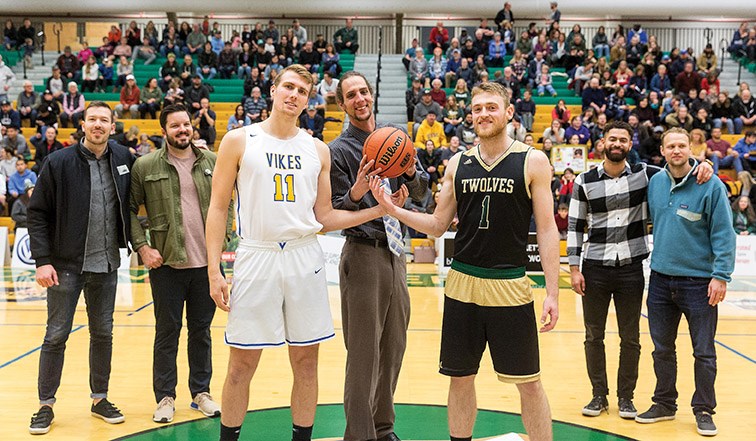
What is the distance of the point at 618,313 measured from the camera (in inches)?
216

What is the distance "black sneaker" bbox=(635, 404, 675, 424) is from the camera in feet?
17.1

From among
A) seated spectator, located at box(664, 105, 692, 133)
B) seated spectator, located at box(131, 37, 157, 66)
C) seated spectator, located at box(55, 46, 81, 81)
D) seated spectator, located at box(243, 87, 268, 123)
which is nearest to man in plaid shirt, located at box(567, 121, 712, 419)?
seated spectator, located at box(664, 105, 692, 133)

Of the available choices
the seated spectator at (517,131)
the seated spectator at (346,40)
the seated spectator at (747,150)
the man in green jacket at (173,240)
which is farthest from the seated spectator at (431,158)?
the man in green jacket at (173,240)

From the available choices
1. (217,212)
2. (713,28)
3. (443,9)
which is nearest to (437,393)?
(217,212)

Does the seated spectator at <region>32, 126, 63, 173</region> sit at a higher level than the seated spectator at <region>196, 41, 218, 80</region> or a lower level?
lower

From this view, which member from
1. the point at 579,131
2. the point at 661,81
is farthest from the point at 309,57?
the point at 661,81

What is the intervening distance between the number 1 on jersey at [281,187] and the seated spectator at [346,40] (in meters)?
19.7

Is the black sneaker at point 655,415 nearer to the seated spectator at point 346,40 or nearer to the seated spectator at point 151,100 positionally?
the seated spectator at point 151,100

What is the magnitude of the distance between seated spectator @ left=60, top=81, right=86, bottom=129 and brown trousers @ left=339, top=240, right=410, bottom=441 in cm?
1614

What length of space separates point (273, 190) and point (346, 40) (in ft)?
65.5

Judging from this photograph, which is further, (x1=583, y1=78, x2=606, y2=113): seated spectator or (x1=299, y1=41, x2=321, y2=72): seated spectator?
(x1=299, y1=41, x2=321, y2=72): seated spectator

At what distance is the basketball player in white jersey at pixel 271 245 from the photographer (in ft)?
12.8

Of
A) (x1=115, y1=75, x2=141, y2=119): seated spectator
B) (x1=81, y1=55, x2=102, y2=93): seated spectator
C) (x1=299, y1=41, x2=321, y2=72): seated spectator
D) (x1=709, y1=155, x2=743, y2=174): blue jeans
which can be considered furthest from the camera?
(x1=299, y1=41, x2=321, y2=72): seated spectator

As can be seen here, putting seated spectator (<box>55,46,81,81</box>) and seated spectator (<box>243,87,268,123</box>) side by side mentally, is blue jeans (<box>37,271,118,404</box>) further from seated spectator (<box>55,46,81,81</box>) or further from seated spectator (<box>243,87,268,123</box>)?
seated spectator (<box>55,46,81,81</box>)
